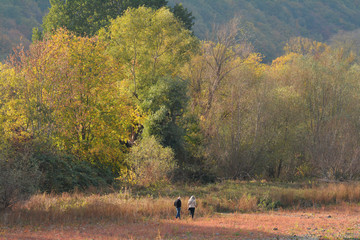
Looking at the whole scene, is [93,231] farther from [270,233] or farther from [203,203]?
[203,203]

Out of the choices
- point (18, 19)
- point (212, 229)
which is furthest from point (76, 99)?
point (18, 19)

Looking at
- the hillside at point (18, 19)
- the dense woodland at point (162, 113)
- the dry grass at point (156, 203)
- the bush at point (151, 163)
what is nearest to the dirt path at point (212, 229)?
the dry grass at point (156, 203)

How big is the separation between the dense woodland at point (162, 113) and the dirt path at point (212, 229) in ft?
29.7

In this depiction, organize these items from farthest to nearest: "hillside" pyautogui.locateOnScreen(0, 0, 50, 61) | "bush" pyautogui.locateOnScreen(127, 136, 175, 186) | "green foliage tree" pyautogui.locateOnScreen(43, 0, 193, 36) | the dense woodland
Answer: "hillside" pyautogui.locateOnScreen(0, 0, 50, 61) < "green foliage tree" pyautogui.locateOnScreen(43, 0, 193, 36) < "bush" pyautogui.locateOnScreen(127, 136, 175, 186) < the dense woodland

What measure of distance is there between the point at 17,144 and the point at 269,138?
23.3m

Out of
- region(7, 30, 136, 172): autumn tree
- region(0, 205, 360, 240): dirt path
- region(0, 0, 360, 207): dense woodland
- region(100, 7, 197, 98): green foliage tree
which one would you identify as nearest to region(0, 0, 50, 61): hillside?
region(100, 7, 197, 98): green foliage tree

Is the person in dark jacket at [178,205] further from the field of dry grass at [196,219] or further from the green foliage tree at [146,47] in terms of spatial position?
the green foliage tree at [146,47]

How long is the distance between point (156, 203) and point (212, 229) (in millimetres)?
5973

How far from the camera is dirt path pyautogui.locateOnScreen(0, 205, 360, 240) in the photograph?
1795 centimetres

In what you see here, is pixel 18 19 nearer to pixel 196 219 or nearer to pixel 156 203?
pixel 156 203

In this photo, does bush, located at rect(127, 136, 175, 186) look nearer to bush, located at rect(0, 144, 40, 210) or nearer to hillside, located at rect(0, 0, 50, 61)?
bush, located at rect(0, 144, 40, 210)

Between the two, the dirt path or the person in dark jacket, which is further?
the person in dark jacket

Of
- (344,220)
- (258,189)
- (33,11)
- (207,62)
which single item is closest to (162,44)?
(207,62)

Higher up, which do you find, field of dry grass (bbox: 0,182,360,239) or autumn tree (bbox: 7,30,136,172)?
autumn tree (bbox: 7,30,136,172)
